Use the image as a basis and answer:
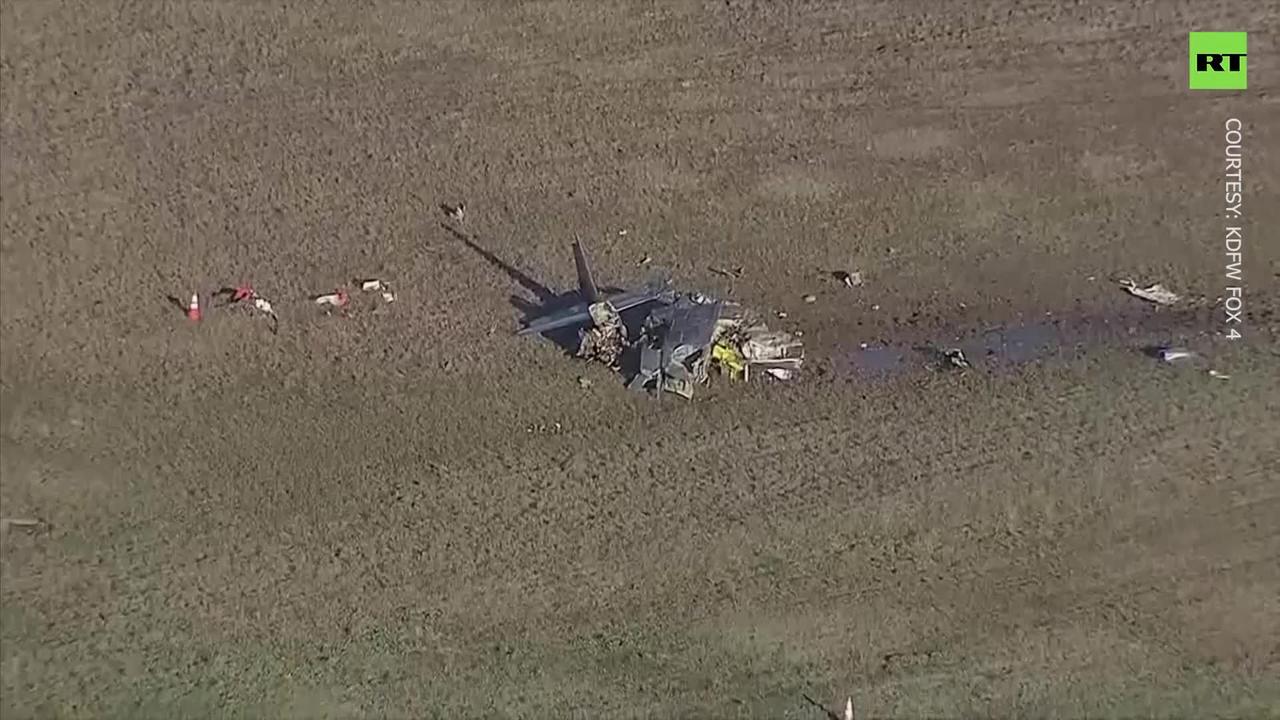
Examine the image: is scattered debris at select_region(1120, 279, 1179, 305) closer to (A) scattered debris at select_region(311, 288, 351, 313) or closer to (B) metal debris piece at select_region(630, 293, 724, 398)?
(B) metal debris piece at select_region(630, 293, 724, 398)

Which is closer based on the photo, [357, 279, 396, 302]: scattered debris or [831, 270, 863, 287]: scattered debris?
[357, 279, 396, 302]: scattered debris

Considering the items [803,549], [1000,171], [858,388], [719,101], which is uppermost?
[719,101]

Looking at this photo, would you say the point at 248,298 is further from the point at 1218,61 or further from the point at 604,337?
the point at 1218,61

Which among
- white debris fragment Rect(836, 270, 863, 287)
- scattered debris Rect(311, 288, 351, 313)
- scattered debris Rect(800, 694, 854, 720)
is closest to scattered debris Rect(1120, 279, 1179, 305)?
white debris fragment Rect(836, 270, 863, 287)

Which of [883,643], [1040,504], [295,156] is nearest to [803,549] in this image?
[883,643]

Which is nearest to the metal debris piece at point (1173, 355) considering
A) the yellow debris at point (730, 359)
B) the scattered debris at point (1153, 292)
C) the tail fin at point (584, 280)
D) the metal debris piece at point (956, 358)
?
the scattered debris at point (1153, 292)

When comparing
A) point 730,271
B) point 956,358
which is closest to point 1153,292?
point 956,358

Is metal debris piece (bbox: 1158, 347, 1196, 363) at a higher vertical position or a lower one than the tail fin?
lower

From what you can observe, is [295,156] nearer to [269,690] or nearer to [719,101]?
[719,101]
